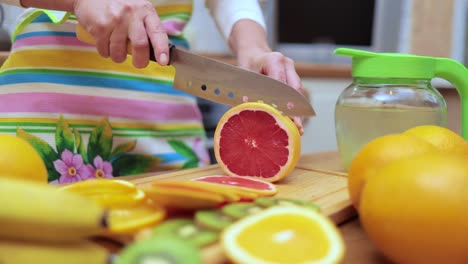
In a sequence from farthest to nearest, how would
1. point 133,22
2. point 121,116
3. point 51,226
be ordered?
point 121,116, point 133,22, point 51,226

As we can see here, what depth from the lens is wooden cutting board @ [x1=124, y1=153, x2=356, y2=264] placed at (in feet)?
2.19

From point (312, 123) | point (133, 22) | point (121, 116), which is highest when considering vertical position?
point (133, 22)

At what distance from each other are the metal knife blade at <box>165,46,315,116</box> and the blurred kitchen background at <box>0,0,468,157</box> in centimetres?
133

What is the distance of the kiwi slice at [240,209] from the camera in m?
0.51

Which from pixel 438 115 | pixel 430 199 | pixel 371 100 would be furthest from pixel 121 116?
pixel 430 199

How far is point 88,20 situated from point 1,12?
0.86m

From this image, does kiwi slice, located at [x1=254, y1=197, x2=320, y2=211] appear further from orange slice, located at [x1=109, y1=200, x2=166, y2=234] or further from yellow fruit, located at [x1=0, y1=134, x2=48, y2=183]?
yellow fruit, located at [x1=0, y1=134, x2=48, y2=183]

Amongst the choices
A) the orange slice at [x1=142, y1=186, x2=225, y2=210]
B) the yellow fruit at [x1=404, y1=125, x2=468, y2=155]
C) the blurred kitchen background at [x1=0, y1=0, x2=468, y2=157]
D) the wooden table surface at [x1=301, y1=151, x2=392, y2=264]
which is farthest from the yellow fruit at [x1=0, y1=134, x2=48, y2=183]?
the blurred kitchen background at [x1=0, y1=0, x2=468, y2=157]

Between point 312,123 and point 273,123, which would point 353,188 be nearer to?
point 273,123

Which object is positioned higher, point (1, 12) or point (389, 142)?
point (1, 12)

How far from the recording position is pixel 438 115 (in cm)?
86

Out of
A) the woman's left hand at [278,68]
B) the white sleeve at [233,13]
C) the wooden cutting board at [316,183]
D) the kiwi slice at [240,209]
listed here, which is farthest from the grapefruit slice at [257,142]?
the white sleeve at [233,13]

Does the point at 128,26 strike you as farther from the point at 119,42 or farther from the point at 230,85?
the point at 230,85

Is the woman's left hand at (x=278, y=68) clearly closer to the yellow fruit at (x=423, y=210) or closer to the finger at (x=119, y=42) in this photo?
the finger at (x=119, y=42)
